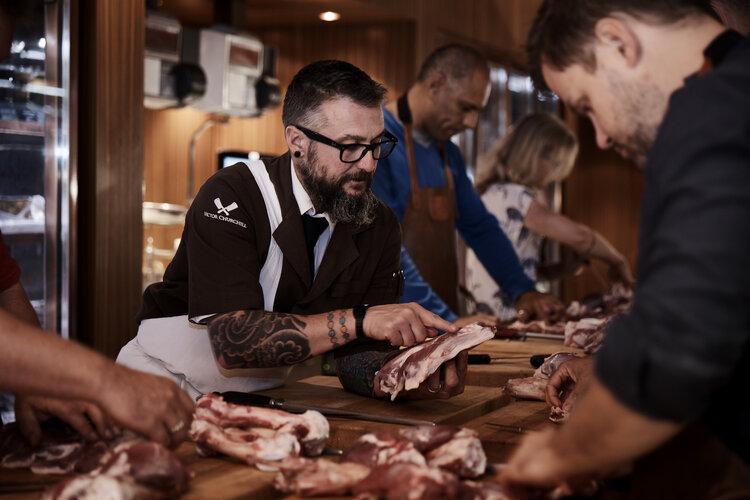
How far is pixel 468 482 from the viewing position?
63.4 inches

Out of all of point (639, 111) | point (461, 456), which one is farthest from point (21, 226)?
point (639, 111)

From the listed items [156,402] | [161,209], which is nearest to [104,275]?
[161,209]

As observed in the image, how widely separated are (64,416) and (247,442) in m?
0.41

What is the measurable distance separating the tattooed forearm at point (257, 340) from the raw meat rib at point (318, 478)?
790mm

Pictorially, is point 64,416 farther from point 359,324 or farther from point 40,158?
point 40,158

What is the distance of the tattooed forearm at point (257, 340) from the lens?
7.95 ft

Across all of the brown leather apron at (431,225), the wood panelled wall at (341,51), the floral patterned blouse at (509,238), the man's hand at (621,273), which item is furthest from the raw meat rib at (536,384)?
the wood panelled wall at (341,51)

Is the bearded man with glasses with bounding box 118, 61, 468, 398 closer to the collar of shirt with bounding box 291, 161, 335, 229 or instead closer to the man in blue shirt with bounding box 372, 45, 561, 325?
the collar of shirt with bounding box 291, 161, 335, 229

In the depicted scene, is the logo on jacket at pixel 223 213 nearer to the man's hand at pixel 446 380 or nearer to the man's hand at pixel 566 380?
the man's hand at pixel 446 380

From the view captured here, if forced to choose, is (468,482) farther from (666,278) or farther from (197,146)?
(197,146)

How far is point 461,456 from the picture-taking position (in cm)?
168

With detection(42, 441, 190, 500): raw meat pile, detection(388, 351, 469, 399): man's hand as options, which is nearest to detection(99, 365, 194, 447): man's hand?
detection(42, 441, 190, 500): raw meat pile

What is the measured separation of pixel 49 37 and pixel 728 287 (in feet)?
12.1

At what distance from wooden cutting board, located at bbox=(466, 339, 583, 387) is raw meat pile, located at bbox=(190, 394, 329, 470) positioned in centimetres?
102
